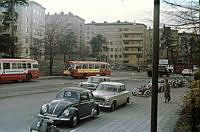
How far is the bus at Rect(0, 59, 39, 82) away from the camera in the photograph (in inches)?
1206

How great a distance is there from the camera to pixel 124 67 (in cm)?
9125

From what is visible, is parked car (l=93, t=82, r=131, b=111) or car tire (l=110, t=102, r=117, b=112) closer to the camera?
parked car (l=93, t=82, r=131, b=111)

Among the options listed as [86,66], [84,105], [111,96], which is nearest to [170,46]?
[86,66]

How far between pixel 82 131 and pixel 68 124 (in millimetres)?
900

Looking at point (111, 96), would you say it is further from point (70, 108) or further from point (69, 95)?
point (70, 108)

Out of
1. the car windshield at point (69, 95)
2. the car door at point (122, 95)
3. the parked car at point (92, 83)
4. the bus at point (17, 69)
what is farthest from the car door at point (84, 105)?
the bus at point (17, 69)

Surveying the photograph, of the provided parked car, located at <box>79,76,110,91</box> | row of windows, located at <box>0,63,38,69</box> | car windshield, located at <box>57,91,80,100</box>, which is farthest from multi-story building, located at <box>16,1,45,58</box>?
car windshield, located at <box>57,91,80,100</box>

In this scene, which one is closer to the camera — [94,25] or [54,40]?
[54,40]

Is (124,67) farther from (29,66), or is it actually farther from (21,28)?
(29,66)

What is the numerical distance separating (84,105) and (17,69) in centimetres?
2193

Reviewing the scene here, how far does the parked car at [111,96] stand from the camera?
53.0 ft

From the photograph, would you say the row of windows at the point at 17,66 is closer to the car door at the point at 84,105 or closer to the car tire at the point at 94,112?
the car tire at the point at 94,112

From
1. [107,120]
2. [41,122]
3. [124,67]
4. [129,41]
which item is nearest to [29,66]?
[107,120]

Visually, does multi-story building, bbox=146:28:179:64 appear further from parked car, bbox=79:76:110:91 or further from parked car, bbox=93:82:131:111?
parked car, bbox=79:76:110:91
